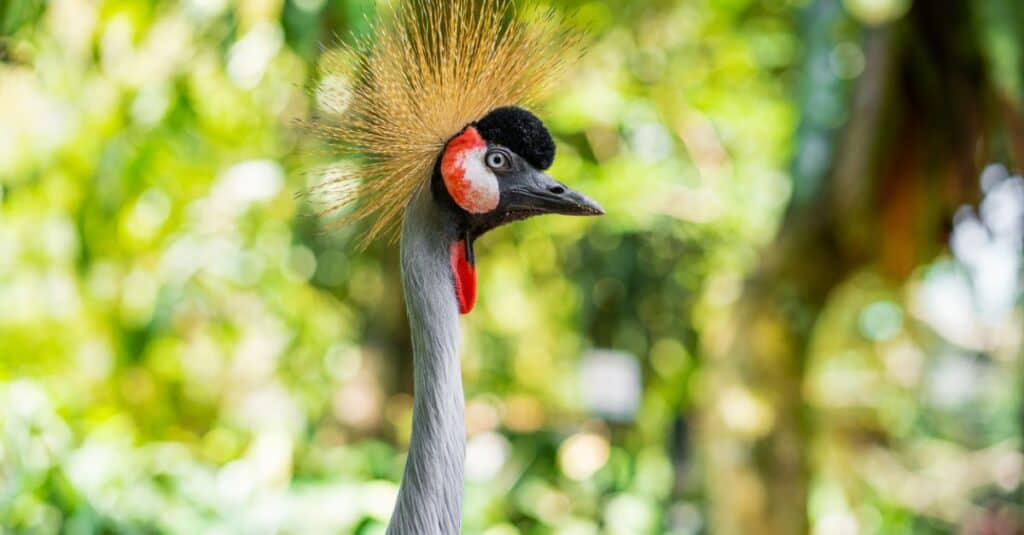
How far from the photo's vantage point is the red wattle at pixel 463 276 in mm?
1126

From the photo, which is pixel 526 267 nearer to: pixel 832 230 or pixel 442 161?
pixel 832 230

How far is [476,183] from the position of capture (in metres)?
1.09

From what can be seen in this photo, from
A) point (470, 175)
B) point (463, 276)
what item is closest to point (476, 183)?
point (470, 175)

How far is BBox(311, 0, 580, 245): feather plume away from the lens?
1.18m

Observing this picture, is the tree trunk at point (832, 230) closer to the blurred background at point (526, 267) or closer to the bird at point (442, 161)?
the blurred background at point (526, 267)

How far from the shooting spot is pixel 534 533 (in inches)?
122

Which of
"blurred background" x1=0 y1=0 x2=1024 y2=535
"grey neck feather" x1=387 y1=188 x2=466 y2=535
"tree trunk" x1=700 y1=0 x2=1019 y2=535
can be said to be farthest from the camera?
"tree trunk" x1=700 y1=0 x2=1019 y2=535

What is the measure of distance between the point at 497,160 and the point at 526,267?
9.75 ft

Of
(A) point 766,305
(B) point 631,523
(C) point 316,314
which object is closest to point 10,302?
(C) point 316,314

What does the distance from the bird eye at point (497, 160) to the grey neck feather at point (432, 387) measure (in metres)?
0.08

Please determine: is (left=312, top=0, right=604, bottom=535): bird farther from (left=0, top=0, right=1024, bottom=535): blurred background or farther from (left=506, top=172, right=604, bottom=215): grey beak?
(left=0, top=0, right=1024, bottom=535): blurred background

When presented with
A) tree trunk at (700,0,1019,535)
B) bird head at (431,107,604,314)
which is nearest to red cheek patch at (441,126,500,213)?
bird head at (431,107,604,314)

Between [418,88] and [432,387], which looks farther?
[418,88]

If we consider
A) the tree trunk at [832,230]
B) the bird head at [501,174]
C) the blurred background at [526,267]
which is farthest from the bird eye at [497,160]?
the tree trunk at [832,230]
